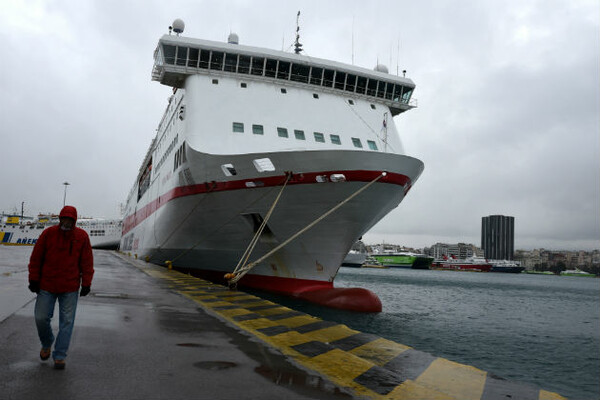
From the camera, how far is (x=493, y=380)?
5.33 metres

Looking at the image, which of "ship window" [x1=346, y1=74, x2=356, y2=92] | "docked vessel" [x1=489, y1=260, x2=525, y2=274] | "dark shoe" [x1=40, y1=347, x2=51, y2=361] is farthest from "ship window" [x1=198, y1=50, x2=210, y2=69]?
"docked vessel" [x1=489, y1=260, x2=525, y2=274]

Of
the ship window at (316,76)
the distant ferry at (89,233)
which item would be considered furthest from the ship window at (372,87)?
A: the distant ferry at (89,233)

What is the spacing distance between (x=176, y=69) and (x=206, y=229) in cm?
715

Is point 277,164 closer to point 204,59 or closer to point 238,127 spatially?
point 238,127

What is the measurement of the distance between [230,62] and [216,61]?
63 centimetres

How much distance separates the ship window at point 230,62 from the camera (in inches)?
738

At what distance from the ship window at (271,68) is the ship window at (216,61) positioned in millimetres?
2021

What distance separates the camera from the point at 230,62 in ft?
61.6

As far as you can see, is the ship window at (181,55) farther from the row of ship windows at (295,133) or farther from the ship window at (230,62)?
the row of ship windows at (295,133)

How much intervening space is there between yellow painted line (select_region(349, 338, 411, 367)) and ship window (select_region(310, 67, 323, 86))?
1443 centimetres

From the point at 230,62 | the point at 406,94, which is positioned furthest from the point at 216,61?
the point at 406,94

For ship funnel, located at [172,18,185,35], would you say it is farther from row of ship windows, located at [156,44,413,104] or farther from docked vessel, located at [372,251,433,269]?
docked vessel, located at [372,251,433,269]

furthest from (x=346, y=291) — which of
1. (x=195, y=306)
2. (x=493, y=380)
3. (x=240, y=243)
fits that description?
(x=493, y=380)

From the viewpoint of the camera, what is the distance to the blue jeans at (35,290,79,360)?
13.8 feet
